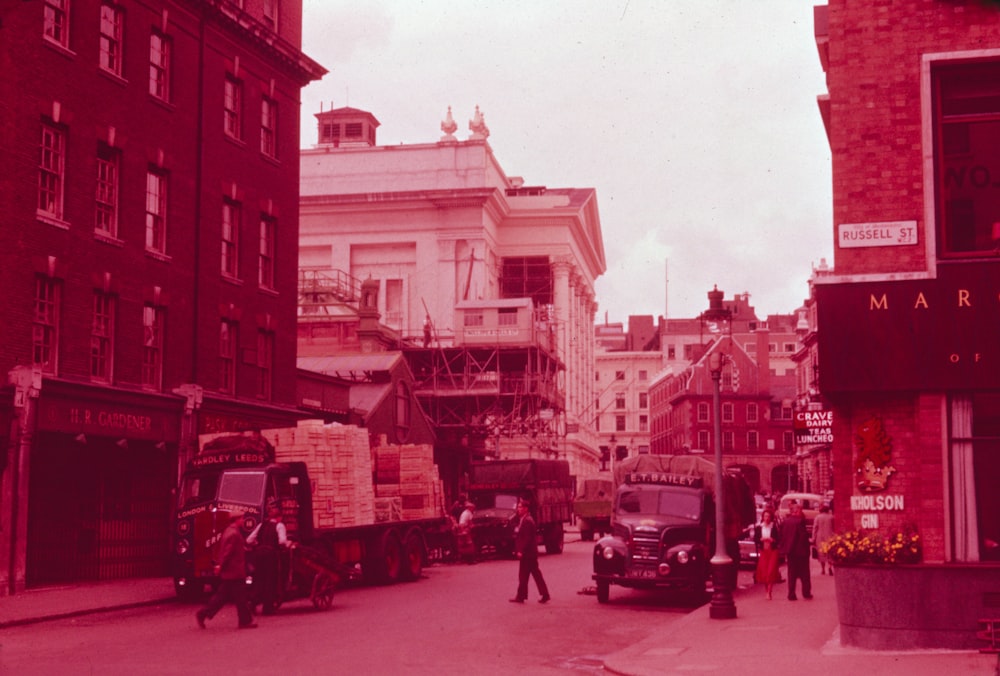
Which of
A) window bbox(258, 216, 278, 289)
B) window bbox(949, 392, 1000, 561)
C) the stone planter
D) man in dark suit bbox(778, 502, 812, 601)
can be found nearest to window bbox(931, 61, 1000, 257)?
window bbox(949, 392, 1000, 561)

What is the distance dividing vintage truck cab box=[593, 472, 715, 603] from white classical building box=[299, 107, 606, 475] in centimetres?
5465

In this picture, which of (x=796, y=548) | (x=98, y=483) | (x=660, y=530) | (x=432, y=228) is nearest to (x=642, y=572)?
(x=660, y=530)

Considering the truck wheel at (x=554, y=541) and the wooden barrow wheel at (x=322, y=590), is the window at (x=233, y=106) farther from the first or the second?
the wooden barrow wheel at (x=322, y=590)

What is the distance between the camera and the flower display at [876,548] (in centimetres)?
1670

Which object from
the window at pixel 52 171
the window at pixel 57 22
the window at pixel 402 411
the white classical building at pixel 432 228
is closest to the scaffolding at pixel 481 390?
the white classical building at pixel 432 228

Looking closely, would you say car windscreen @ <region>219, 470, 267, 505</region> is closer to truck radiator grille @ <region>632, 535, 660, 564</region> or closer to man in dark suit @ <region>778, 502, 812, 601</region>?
truck radiator grille @ <region>632, 535, 660, 564</region>

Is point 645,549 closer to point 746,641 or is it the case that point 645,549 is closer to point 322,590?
point 322,590

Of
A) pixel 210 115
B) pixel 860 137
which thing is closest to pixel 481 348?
pixel 210 115

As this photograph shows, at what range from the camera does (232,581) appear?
→ 2119 centimetres

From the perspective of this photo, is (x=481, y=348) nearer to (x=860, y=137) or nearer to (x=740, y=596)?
(x=740, y=596)

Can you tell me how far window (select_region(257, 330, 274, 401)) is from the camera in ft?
130

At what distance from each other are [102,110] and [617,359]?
451ft

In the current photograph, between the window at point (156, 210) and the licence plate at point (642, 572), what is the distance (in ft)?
48.8

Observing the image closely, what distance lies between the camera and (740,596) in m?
28.4
